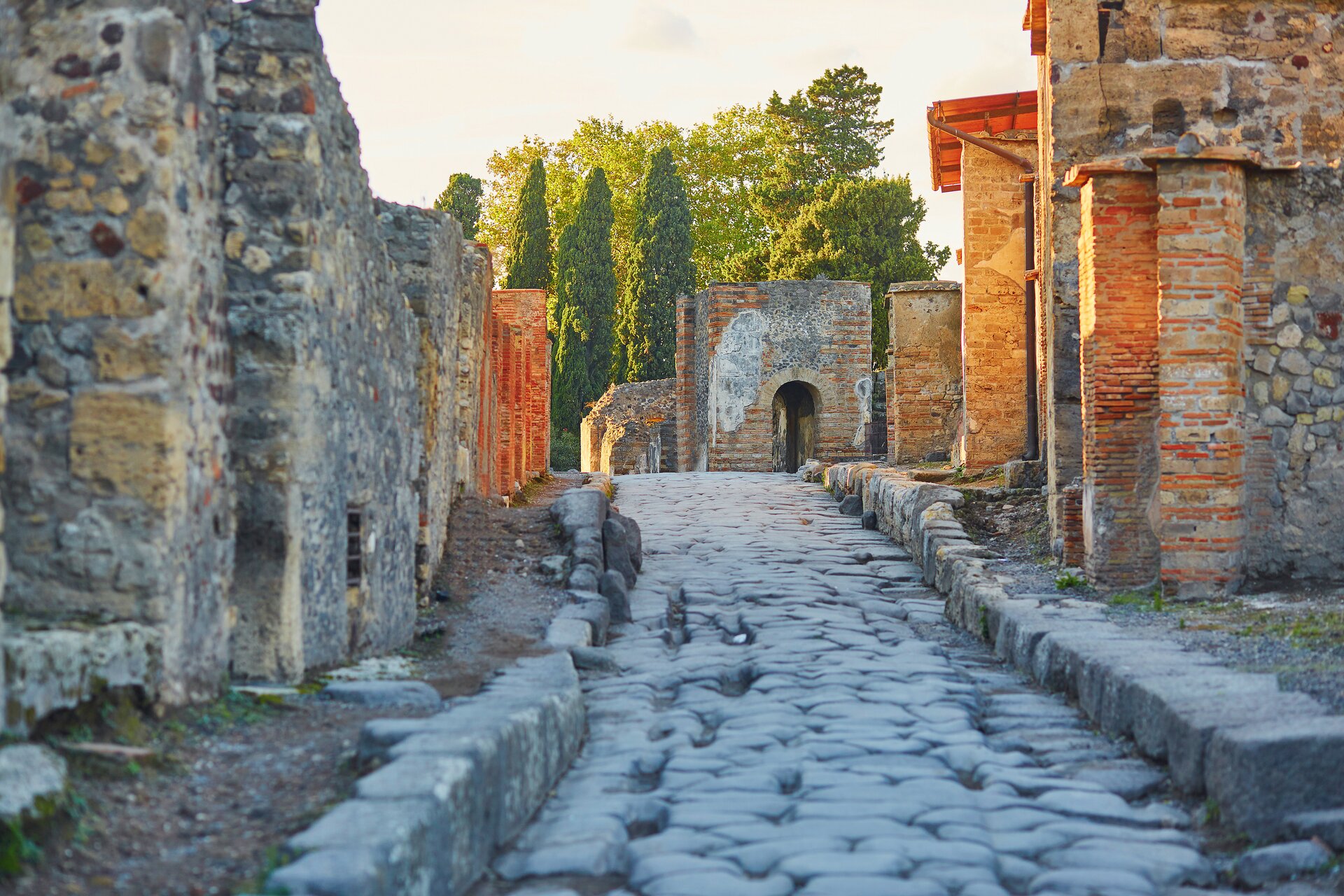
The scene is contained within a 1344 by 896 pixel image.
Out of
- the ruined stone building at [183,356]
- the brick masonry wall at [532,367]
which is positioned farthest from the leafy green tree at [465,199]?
the ruined stone building at [183,356]

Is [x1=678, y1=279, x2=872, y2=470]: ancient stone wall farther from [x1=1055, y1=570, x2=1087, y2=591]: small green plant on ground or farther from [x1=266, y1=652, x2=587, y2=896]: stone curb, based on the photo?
[x1=266, y1=652, x2=587, y2=896]: stone curb

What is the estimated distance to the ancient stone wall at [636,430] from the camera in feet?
95.3

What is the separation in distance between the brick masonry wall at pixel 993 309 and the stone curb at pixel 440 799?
38.5 ft

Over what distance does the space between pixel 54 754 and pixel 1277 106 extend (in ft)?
33.1

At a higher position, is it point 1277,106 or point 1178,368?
point 1277,106

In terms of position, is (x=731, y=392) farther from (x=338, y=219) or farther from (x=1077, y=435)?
(x=338, y=219)

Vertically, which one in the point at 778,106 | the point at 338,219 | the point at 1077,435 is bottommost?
the point at 1077,435

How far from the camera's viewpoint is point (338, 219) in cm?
547

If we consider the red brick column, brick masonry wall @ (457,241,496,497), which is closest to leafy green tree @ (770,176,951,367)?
the red brick column

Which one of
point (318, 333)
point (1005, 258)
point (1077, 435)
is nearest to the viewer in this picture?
point (318, 333)

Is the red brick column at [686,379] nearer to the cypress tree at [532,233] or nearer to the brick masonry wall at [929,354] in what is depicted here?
the brick masonry wall at [929,354]

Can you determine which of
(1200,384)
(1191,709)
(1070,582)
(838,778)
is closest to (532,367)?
(1070,582)

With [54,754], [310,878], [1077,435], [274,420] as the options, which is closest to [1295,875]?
[310,878]

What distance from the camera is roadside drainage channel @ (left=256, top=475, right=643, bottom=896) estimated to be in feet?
9.48
